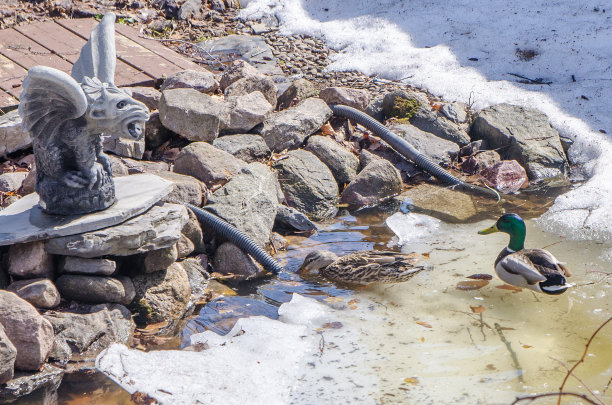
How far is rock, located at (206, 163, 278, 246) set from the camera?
5.51 meters

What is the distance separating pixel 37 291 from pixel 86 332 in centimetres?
36

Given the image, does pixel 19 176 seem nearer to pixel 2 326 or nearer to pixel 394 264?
pixel 2 326

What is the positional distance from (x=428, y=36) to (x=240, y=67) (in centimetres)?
311

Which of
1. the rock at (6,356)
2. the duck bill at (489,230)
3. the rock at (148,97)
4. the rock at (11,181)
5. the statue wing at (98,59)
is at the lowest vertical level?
the rock at (6,356)

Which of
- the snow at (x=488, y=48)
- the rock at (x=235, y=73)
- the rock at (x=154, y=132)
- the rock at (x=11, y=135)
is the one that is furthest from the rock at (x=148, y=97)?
the snow at (x=488, y=48)

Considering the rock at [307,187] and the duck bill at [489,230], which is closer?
the duck bill at [489,230]

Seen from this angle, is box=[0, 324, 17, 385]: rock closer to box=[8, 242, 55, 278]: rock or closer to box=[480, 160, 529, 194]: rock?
box=[8, 242, 55, 278]: rock

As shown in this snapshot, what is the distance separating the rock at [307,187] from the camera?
20.8 feet

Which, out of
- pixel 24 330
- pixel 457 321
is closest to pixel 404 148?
pixel 457 321

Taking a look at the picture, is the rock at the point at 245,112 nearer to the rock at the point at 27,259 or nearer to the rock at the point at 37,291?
the rock at the point at 27,259

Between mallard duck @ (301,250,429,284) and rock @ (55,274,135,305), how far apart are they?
4.84 ft

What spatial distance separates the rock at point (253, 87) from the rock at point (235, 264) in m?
2.08

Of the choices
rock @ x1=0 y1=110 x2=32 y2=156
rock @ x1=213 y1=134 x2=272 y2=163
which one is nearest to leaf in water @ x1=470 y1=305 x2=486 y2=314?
rock @ x1=213 y1=134 x2=272 y2=163

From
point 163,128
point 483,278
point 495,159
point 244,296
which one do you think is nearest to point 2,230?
point 244,296
